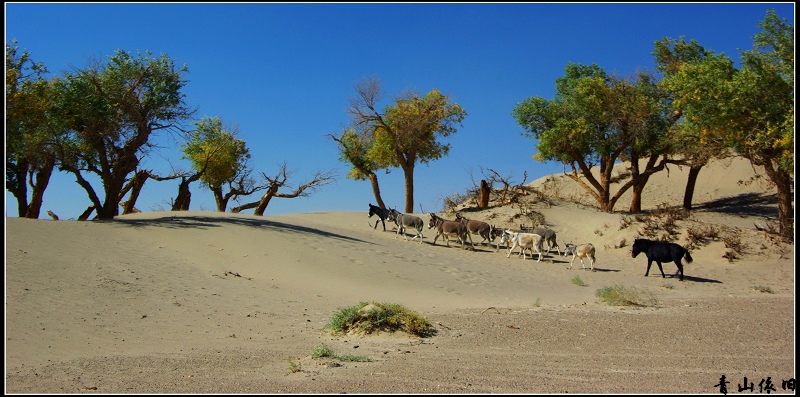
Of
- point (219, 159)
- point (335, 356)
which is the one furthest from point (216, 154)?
point (335, 356)

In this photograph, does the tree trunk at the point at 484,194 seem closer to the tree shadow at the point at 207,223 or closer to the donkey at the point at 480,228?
the donkey at the point at 480,228

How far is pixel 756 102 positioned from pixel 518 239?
10382mm

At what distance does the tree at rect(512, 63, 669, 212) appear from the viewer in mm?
37188

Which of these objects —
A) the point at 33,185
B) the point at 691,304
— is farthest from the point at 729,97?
the point at 33,185

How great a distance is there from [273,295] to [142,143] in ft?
44.7

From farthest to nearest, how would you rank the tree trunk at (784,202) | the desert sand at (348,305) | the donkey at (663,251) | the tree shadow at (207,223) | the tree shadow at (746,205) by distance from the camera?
1. the tree shadow at (746,205)
2. the tree trunk at (784,202)
3. the tree shadow at (207,223)
4. the donkey at (663,251)
5. the desert sand at (348,305)

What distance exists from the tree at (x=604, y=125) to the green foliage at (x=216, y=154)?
60.0ft

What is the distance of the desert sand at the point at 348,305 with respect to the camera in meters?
7.36

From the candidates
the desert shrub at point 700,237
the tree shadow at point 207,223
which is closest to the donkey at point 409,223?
the tree shadow at point 207,223

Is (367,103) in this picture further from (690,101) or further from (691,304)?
(691,304)

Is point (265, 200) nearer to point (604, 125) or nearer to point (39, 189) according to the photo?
point (39, 189)

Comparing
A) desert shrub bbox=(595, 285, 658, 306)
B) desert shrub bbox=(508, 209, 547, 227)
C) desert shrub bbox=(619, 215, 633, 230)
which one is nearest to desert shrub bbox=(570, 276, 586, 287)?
desert shrub bbox=(595, 285, 658, 306)

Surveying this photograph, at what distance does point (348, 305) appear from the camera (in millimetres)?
14250

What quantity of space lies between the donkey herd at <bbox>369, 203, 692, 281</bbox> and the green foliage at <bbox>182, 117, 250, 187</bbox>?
1142cm
